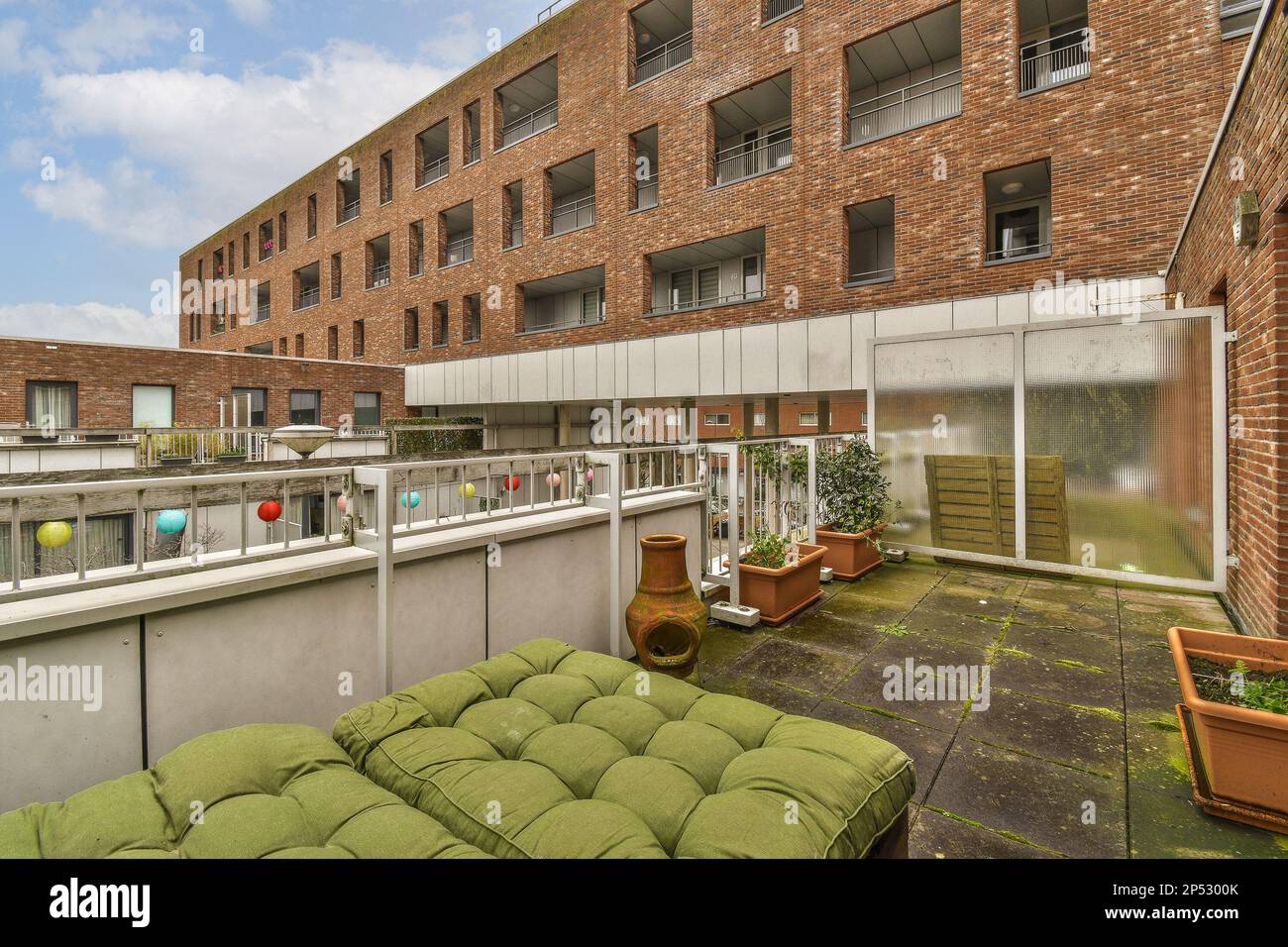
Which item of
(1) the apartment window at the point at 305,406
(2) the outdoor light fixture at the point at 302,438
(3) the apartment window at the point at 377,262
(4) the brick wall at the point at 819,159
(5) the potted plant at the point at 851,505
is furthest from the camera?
(3) the apartment window at the point at 377,262

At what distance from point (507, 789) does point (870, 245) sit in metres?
15.0

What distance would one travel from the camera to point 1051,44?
11242 mm

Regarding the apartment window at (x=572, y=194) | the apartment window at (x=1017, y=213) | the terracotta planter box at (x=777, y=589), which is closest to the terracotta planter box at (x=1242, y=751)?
the terracotta planter box at (x=777, y=589)

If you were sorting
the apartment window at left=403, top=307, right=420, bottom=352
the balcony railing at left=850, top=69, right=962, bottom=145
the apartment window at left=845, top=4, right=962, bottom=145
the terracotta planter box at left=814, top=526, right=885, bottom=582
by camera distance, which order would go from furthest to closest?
1. the apartment window at left=403, top=307, right=420, bottom=352
2. the balcony railing at left=850, top=69, right=962, bottom=145
3. the apartment window at left=845, top=4, right=962, bottom=145
4. the terracotta planter box at left=814, top=526, right=885, bottom=582

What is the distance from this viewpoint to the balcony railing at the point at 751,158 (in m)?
14.5

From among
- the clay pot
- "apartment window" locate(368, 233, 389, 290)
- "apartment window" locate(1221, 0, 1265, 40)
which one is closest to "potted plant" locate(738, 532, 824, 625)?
the clay pot

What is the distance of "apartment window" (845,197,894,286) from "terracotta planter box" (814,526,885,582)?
794 centimetres

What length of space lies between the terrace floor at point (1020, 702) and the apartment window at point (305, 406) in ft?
67.3

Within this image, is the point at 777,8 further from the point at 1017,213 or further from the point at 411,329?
the point at 411,329

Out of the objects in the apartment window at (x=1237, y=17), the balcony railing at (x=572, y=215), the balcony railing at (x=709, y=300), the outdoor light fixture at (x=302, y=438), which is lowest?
the outdoor light fixture at (x=302, y=438)

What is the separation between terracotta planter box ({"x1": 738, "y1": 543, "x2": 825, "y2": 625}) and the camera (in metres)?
5.65

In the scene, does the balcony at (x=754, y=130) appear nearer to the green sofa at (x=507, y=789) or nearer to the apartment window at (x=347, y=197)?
the green sofa at (x=507, y=789)

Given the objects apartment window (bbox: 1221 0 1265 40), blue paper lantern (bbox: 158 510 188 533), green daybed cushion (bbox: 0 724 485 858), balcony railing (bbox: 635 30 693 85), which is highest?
balcony railing (bbox: 635 30 693 85)

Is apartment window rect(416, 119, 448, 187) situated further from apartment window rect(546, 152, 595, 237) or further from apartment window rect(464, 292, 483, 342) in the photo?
apartment window rect(546, 152, 595, 237)
